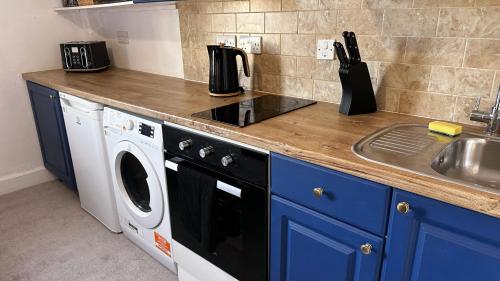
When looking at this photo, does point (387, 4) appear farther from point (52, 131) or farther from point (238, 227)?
point (52, 131)

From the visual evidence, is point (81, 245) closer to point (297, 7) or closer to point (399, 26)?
point (297, 7)

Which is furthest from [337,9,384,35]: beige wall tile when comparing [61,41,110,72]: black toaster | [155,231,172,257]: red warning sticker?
[61,41,110,72]: black toaster

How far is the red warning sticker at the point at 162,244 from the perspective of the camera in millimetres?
1833

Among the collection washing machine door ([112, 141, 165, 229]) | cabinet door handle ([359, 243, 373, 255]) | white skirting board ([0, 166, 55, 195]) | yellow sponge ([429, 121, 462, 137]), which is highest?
yellow sponge ([429, 121, 462, 137])

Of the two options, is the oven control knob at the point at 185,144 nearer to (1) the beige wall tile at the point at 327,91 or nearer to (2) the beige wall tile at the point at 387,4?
(1) the beige wall tile at the point at 327,91

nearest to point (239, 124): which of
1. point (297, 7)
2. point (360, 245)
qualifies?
point (360, 245)

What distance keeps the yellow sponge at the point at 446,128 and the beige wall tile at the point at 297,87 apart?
0.63 meters

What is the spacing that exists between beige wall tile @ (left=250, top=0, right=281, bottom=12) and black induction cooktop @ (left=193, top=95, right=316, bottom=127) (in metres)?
0.45

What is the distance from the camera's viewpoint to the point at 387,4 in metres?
1.40

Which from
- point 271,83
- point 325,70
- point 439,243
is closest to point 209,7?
point 271,83

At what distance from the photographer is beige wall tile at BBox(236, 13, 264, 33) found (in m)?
1.83

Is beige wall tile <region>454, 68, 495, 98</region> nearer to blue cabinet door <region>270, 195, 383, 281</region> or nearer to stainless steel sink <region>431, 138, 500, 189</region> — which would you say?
stainless steel sink <region>431, 138, 500, 189</region>

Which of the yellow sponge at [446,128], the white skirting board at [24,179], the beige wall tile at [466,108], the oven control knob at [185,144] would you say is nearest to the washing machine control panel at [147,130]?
the oven control knob at [185,144]

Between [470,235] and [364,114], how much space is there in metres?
0.72
